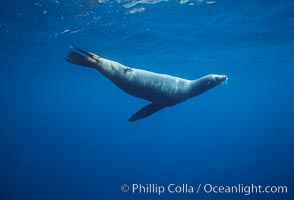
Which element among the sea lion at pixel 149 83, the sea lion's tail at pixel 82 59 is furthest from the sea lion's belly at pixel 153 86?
the sea lion's tail at pixel 82 59

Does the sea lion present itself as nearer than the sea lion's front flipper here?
Yes

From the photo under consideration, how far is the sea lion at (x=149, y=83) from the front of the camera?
5992 mm

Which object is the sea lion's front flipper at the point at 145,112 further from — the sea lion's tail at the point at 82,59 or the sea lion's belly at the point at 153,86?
the sea lion's tail at the point at 82,59

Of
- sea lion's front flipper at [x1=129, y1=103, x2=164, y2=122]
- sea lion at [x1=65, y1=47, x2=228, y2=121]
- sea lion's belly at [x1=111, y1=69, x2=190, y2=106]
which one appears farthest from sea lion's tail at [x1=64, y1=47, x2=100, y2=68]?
sea lion's front flipper at [x1=129, y1=103, x2=164, y2=122]

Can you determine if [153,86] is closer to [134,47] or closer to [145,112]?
[145,112]

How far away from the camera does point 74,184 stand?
28047mm

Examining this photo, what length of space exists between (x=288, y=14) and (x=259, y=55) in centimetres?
1231

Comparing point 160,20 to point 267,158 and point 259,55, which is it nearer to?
point 259,55

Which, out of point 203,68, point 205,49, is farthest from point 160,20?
point 203,68

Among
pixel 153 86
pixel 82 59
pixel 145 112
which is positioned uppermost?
pixel 82 59

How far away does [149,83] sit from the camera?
6109 mm

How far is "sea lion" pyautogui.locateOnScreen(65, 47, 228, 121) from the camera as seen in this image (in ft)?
19.7

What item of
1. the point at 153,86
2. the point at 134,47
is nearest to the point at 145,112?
the point at 153,86

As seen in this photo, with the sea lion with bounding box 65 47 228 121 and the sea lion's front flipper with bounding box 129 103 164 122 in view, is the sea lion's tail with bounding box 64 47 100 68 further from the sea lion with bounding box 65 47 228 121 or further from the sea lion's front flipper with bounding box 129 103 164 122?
the sea lion's front flipper with bounding box 129 103 164 122
